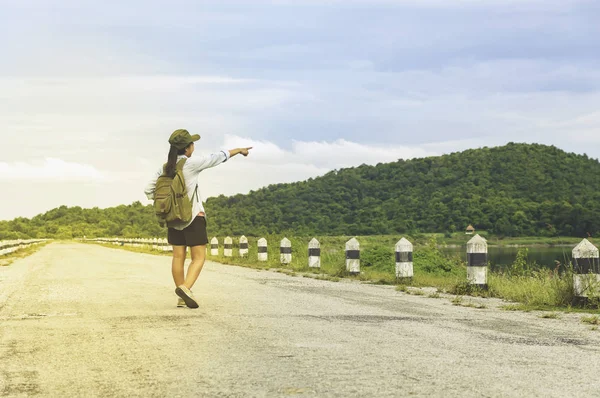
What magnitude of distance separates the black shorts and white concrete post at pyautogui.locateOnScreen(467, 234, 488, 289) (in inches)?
175

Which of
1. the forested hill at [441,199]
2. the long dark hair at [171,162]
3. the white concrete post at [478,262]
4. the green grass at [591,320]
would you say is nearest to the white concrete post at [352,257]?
the white concrete post at [478,262]

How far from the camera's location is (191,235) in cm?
828

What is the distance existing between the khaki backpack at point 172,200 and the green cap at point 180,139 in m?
0.32

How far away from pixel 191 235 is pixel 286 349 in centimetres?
323

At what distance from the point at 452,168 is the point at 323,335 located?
242 feet

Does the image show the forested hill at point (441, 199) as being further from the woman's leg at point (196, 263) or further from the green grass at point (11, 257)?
the woman's leg at point (196, 263)

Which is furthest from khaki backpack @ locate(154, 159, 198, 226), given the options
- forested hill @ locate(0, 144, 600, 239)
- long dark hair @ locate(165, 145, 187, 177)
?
forested hill @ locate(0, 144, 600, 239)

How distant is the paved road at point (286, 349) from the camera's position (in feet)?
13.5

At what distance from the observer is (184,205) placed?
26.5 ft

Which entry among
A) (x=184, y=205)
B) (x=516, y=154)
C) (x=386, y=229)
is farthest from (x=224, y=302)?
(x=516, y=154)

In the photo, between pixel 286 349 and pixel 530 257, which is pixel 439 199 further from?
pixel 286 349

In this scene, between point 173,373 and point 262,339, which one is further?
point 262,339

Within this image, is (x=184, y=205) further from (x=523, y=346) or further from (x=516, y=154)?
(x=516, y=154)

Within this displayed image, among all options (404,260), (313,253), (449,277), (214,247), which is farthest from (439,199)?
(404,260)
